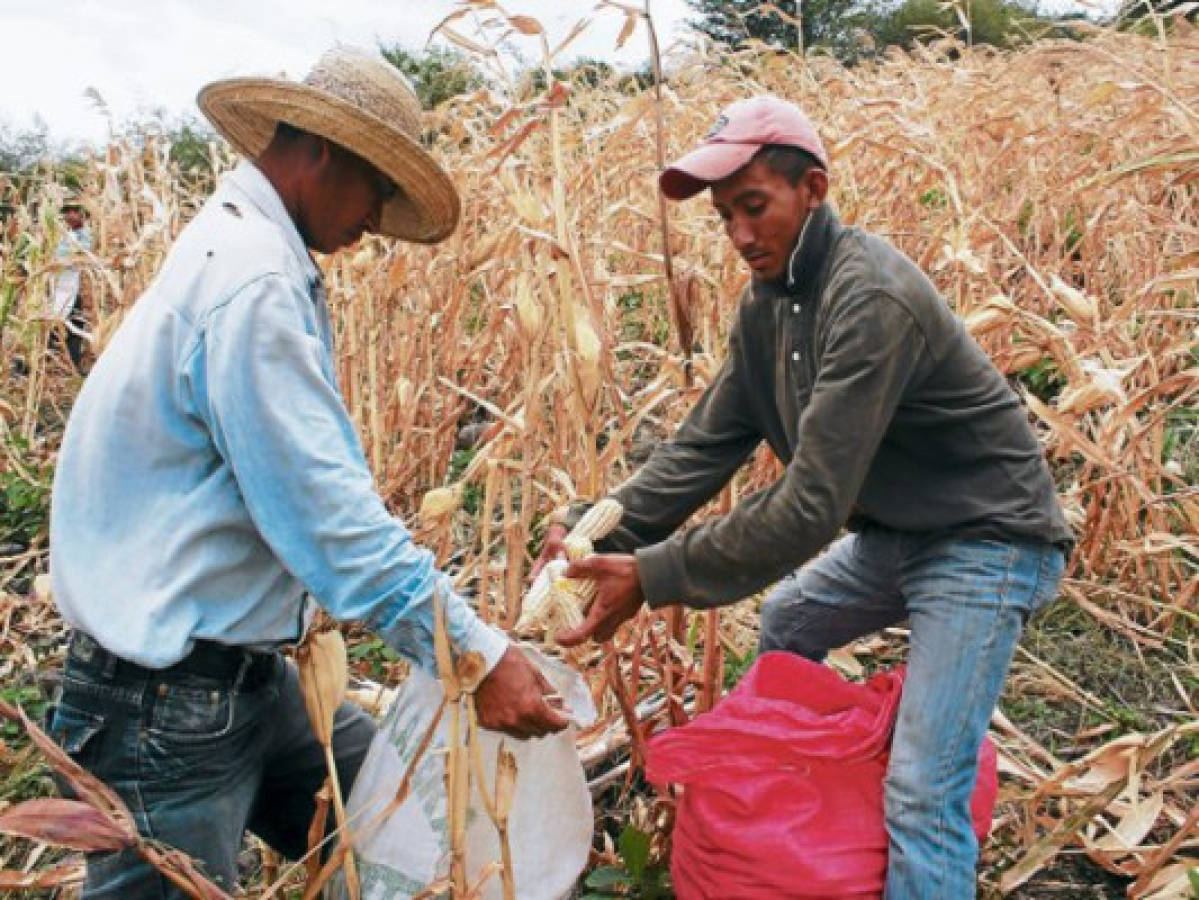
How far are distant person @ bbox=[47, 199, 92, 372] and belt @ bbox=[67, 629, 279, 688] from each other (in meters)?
2.30

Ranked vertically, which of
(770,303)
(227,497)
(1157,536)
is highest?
(770,303)

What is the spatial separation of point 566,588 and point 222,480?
48 cm

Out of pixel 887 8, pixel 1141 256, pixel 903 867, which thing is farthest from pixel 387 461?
pixel 887 8

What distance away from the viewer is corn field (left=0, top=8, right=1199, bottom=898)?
1.84 m

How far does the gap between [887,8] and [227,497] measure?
72.7ft

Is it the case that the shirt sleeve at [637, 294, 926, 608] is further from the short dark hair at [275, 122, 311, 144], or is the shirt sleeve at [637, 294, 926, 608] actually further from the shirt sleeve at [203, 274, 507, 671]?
the short dark hair at [275, 122, 311, 144]

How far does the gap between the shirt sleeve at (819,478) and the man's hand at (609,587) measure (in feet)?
0.10

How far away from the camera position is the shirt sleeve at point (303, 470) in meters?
1.24

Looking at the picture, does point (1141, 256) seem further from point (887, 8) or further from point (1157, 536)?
point (887, 8)

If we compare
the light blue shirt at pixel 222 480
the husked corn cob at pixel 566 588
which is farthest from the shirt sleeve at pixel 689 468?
the light blue shirt at pixel 222 480

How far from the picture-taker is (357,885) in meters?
1.39

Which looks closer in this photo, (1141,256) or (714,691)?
(714,691)

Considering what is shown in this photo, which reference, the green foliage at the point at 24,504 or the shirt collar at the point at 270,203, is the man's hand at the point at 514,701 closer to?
the shirt collar at the point at 270,203

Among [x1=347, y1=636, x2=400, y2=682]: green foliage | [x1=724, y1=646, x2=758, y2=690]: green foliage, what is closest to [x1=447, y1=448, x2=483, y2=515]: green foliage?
[x1=347, y1=636, x2=400, y2=682]: green foliage
